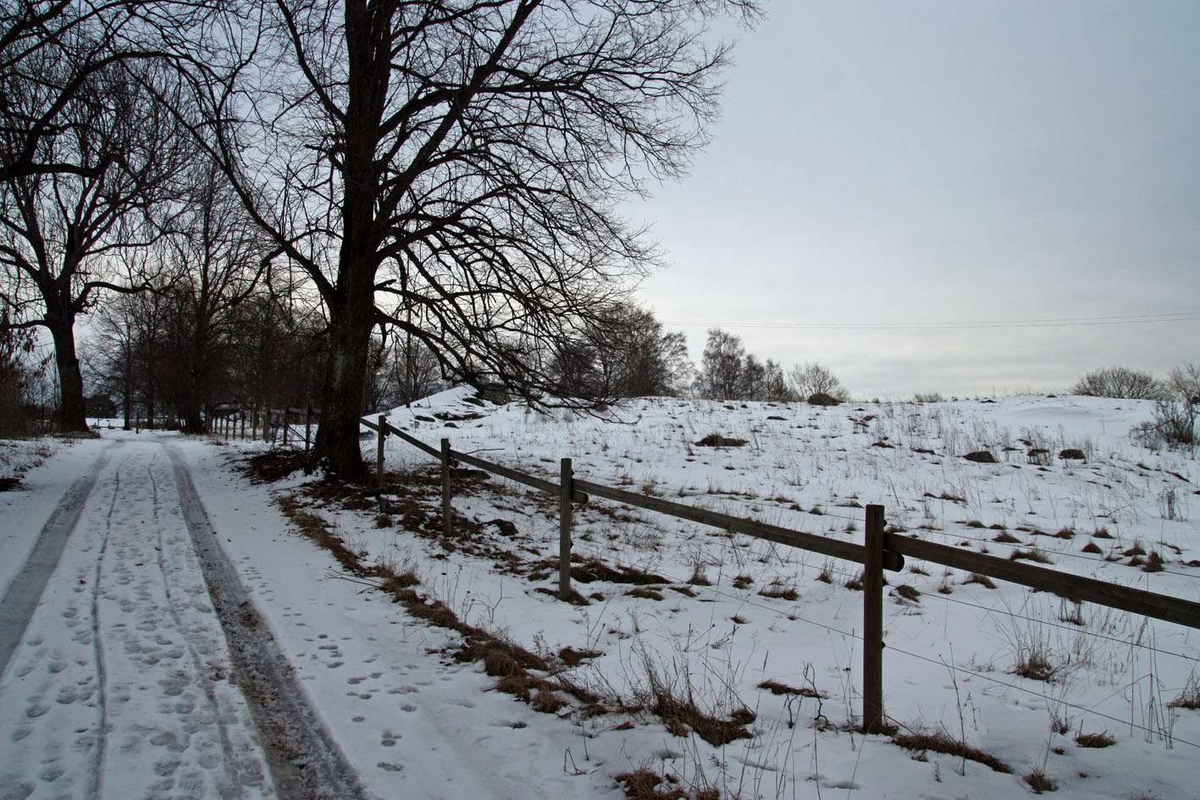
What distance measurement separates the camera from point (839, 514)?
1034 centimetres

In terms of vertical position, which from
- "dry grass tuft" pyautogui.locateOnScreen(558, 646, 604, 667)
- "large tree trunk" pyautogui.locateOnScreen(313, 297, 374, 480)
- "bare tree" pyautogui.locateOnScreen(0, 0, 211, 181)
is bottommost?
"dry grass tuft" pyautogui.locateOnScreen(558, 646, 604, 667)

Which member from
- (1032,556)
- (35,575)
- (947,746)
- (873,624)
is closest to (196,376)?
(35,575)

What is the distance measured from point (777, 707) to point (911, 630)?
2183mm

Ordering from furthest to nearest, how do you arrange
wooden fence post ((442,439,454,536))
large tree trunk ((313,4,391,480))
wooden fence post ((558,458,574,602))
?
large tree trunk ((313,4,391,480)), wooden fence post ((442,439,454,536)), wooden fence post ((558,458,574,602))

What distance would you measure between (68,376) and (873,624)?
31.3 meters

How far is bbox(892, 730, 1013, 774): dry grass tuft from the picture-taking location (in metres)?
2.98

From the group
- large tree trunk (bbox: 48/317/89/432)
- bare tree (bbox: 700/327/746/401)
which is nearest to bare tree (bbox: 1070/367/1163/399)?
bare tree (bbox: 700/327/746/401)

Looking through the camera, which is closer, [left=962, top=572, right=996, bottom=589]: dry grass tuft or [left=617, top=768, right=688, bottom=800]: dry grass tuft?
[left=617, top=768, right=688, bottom=800]: dry grass tuft

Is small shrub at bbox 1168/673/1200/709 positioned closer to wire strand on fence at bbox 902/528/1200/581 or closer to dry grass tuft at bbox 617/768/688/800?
dry grass tuft at bbox 617/768/688/800

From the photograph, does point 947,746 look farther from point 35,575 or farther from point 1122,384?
point 1122,384

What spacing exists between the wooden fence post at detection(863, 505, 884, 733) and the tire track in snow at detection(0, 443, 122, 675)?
477 centimetres

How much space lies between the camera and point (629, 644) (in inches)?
188

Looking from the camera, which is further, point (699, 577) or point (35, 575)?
point (699, 577)

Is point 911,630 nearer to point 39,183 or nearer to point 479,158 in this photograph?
point 479,158
